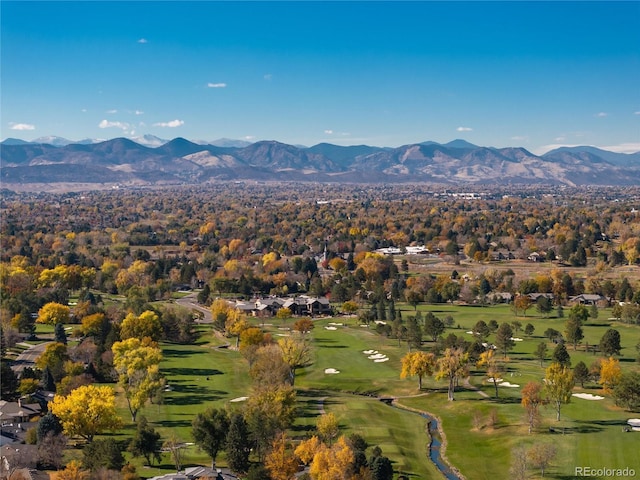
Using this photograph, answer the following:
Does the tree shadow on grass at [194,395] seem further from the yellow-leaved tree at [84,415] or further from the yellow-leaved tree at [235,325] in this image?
the yellow-leaved tree at [235,325]

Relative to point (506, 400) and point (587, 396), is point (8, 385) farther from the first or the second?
point (587, 396)

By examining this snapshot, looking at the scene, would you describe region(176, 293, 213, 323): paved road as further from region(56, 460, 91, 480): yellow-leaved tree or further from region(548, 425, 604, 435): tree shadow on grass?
region(548, 425, 604, 435): tree shadow on grass

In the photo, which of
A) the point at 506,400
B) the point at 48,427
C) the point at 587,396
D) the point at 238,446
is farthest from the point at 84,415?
the point at 587,396

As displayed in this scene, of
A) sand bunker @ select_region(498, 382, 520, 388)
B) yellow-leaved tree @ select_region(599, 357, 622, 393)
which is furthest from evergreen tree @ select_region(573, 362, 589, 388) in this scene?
sand bunker @ select_region(498, 382, 520, 388)

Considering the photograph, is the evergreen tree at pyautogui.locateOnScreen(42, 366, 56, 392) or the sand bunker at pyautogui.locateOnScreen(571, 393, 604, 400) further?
the evergreen tree at pyautogui.locateOnScreen(42, 366, 56, 392)

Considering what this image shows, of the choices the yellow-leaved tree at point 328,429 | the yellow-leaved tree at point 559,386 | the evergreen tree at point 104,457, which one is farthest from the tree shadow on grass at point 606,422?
the evergreen tree at point 104,457

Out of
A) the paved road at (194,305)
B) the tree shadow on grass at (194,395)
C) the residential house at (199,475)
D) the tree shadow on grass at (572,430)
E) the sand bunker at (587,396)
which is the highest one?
the residential house at (199,475)
